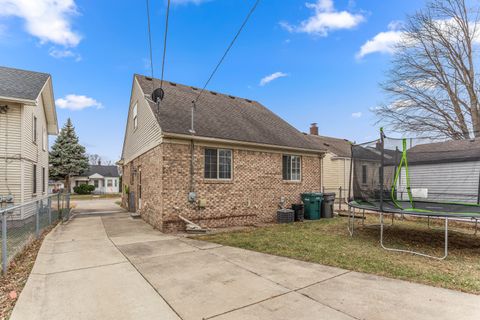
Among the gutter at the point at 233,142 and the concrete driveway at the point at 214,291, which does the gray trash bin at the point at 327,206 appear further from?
the concrete driveway at the point at 214,291

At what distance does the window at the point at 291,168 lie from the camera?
11672mm

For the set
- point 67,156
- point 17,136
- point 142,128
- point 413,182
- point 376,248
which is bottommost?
point 376,248

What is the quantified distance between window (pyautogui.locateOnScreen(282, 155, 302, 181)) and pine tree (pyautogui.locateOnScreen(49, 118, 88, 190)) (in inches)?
1192

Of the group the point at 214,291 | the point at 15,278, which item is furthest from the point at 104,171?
the point at 214,291

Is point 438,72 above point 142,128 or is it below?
above

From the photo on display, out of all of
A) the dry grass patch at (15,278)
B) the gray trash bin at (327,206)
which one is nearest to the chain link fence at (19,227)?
the dry grass patch at (15,278)

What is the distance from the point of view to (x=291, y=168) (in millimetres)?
11859

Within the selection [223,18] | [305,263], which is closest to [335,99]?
[223,18]

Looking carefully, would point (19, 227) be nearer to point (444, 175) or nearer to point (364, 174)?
point (364, 174)

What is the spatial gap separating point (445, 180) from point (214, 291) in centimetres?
1064

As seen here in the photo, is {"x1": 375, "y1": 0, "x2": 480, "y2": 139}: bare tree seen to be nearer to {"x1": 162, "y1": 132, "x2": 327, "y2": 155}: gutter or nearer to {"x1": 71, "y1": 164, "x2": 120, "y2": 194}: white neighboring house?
{"x1": 162, "y1": 132, "x2": 327, "y2": 155}: gutter

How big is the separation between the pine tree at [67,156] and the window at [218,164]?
29.6 metres

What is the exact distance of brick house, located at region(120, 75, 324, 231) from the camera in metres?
8.70

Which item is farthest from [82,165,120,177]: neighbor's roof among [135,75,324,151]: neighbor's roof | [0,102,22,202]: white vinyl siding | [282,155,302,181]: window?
[282,155,302,181]: window
